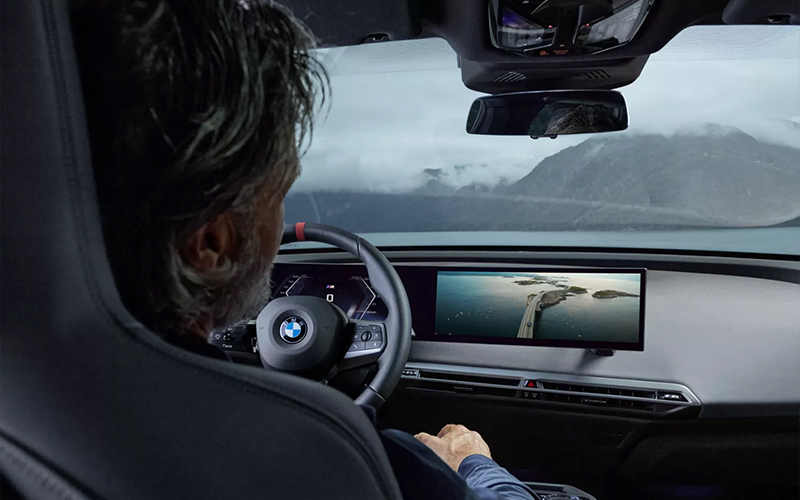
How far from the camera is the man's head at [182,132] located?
62cm

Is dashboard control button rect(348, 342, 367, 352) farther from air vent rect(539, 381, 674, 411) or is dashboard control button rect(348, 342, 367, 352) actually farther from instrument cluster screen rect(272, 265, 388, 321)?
air vent rect(539, 381, 674, 411)

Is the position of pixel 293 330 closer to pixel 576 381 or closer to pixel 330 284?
pixel 330 284

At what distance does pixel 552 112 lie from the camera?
2.37m

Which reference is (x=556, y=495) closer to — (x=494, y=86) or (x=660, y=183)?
(x=494, y=86)

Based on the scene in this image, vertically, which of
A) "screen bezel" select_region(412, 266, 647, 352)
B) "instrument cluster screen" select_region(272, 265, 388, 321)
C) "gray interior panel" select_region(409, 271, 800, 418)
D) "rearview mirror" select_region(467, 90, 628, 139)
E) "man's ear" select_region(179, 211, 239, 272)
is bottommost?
"gray interior panel" select_region(409, 271, 800, 418)

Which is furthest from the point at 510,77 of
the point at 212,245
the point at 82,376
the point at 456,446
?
the point at 82,376

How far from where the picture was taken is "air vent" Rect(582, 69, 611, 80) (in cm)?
221

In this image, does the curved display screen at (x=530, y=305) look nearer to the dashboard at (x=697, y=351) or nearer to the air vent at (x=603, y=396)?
the dashboard at (x=697, y=351)

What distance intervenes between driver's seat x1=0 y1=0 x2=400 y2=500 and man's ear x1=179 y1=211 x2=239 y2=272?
0.32 ft

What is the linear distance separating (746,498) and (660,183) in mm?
1668

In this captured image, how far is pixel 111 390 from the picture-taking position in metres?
0.62

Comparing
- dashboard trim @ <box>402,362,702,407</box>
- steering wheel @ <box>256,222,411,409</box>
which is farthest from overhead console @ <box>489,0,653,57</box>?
dashboard trim @ <box>402,362,702,407</box>

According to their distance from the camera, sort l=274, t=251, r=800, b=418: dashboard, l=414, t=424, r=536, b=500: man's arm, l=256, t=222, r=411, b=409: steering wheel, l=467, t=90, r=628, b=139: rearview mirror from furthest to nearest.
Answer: l=274, t=251, r=800, b=418: dashboard, l=467, t=90, r=628, b=139: rearview mirror, l=256, t=222, r=411, b=409: steering wheel, l=414, t=424, r=536, b=500: man's arm

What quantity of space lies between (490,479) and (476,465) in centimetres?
11
